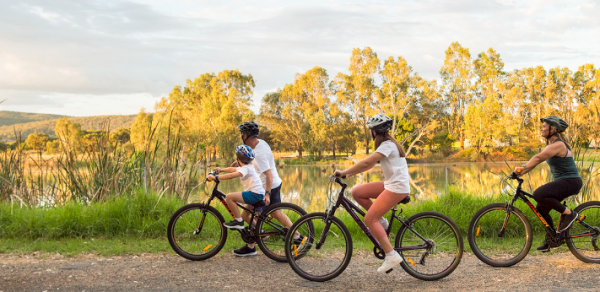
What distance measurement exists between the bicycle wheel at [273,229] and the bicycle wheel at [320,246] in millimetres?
523

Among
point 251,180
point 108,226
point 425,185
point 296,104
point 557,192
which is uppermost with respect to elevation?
point 296,104

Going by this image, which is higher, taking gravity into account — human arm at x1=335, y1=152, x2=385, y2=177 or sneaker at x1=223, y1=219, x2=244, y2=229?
human arm at x1=335, y1=152, x2=385, y2=177

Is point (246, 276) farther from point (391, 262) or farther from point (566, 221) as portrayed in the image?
point (566, 221)

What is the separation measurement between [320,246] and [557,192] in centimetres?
251

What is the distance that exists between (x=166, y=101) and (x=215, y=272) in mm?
53311

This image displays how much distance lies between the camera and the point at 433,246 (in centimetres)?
423

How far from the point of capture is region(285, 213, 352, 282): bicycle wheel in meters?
4.26

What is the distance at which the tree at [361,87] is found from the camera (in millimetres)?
49562

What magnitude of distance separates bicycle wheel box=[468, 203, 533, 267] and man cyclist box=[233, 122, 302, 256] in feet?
6.65

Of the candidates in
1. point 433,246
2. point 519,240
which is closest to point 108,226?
point 433,246

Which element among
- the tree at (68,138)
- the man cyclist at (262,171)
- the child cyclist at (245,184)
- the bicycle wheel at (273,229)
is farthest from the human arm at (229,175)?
the tree at (68,138)

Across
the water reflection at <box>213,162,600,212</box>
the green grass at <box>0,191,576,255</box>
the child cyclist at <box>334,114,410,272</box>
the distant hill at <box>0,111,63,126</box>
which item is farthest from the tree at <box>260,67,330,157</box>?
the distant hill at <box>0,111,63,126</box>

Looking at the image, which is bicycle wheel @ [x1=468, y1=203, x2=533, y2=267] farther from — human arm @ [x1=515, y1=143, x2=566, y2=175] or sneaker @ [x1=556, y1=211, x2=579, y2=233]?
human arm @ [x1=515, y1=143, x2=566, y2=175]

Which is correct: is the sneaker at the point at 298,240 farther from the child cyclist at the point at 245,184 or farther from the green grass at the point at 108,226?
the green grass at the point at 108,226
